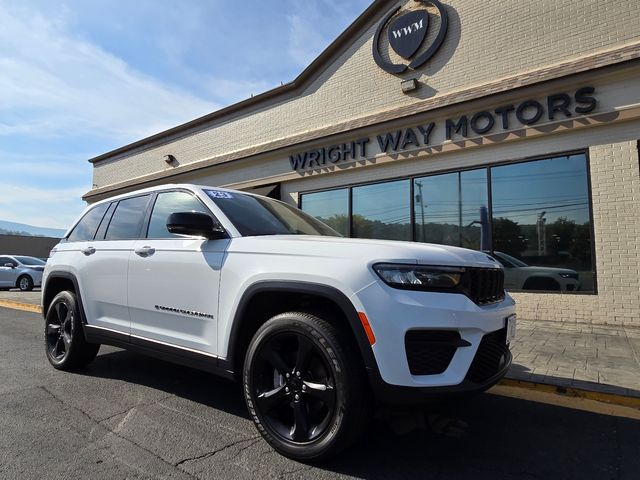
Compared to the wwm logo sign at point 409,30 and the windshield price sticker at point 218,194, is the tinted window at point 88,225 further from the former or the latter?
the wwm logo sign at point 409,30

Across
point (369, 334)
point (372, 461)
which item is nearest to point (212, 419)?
point (372, 461)

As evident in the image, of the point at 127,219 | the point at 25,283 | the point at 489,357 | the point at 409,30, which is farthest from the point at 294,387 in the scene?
the point at 25,283

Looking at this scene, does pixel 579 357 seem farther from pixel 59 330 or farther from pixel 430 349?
pixel 59 330

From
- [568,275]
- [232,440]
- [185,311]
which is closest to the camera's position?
[232,440]

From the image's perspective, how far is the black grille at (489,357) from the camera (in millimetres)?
2598

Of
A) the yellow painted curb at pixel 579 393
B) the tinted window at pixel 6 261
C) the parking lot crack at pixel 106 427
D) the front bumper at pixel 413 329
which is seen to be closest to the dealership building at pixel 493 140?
the yellow painted curb at pixel 579 393

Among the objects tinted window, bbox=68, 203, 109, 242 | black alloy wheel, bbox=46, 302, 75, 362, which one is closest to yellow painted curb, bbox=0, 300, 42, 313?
black alloy wheel, bbox=46, 302, 75, 362

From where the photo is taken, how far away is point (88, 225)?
4.85m

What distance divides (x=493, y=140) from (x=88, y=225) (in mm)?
7078

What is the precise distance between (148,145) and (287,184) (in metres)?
8.44

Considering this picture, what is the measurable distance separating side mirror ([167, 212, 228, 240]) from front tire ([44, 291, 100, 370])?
2.11 m

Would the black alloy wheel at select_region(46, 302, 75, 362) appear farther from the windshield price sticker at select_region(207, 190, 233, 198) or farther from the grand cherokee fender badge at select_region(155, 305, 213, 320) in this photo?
the windshield price sticker at select_region(207, 190, 233, 198)

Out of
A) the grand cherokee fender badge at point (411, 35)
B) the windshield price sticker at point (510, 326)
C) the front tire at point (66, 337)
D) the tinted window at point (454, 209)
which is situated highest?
the grand cherokee fender badge at point (411, 35)

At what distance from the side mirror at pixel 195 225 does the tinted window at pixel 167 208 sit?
0.38 meters
